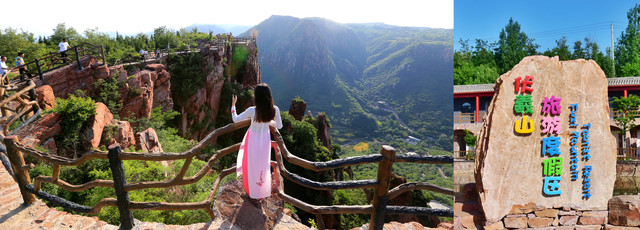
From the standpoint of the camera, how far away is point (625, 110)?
3453 millimetres

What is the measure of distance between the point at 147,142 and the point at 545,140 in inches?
207

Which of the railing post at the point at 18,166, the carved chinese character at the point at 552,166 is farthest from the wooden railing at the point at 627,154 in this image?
the railing post at the point at 18,166

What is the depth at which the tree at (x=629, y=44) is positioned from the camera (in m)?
3.62

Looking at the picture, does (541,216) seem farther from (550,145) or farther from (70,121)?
(70,121)

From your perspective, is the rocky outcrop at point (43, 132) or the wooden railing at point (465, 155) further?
the rocky outcrop at point (43, 132)

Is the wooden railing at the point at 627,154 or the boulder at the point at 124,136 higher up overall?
the boulder at the point at 124,136

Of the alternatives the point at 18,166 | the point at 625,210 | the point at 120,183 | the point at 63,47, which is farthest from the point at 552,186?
the point at 63,47

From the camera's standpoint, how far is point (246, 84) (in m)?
12.1

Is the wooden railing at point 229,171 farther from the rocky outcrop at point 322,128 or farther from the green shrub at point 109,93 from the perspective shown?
the rocky outcrop at point 322,128

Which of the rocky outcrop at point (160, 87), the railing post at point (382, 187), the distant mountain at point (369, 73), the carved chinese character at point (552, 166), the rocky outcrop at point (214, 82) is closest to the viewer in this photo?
the railing post at point (382, 187)

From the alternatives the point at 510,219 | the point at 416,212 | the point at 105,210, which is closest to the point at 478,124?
the point at 510,219

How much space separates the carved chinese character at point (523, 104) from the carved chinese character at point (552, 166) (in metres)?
0.53

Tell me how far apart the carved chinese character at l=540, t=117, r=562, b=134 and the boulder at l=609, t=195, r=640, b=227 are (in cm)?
102

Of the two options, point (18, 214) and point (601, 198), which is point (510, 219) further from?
point (18, 214)
